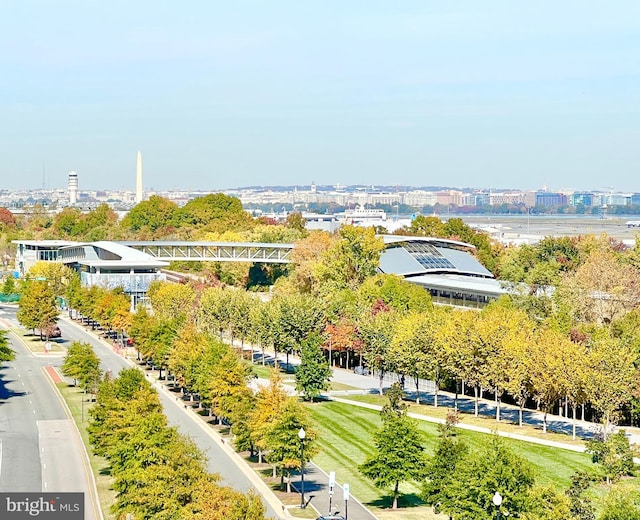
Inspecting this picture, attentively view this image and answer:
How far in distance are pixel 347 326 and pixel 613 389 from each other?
107 feet

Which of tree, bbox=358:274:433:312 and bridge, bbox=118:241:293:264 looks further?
bridge, bbox=118:241:293:264

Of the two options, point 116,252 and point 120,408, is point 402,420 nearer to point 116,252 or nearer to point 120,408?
point 120,408

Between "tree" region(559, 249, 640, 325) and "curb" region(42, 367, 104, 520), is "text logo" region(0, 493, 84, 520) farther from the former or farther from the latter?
"tree" region(559, 249, 640, 325)

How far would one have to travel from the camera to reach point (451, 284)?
375ft

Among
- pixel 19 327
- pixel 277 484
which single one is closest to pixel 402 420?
pixel 277 484

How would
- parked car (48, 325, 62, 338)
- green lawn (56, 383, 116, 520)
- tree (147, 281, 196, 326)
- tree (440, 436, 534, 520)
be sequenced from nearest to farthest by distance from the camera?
Answer: 1. tree (440, 436, 534, 520)
2. green lawn (56, 383, 116, 520)
3. tree (147, 281, 196, 326)
4. parked car (48, 325, 62, 338)

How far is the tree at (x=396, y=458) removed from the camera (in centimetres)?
5116

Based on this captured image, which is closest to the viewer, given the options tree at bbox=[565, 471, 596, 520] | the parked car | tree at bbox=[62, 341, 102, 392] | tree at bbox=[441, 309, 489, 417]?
tree at bbox=[565, 471, 596, 520]

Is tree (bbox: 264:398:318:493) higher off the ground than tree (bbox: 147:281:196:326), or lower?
lower

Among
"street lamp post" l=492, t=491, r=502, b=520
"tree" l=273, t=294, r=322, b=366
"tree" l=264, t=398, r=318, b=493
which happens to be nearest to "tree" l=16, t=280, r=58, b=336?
"tree" l=273, t=294, r=322, b=366

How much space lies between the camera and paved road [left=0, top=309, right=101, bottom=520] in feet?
179

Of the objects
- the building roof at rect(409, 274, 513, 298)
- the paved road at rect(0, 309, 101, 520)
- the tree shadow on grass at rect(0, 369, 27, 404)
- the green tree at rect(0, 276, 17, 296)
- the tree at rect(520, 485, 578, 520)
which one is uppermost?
the building roof at rect(409, 274, 513, 298)

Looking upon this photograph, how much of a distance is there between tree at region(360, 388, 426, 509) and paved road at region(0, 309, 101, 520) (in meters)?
13.2

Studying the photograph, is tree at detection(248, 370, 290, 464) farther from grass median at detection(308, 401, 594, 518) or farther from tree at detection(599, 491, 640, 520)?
tree at detection(599, 491, 640, 520)
